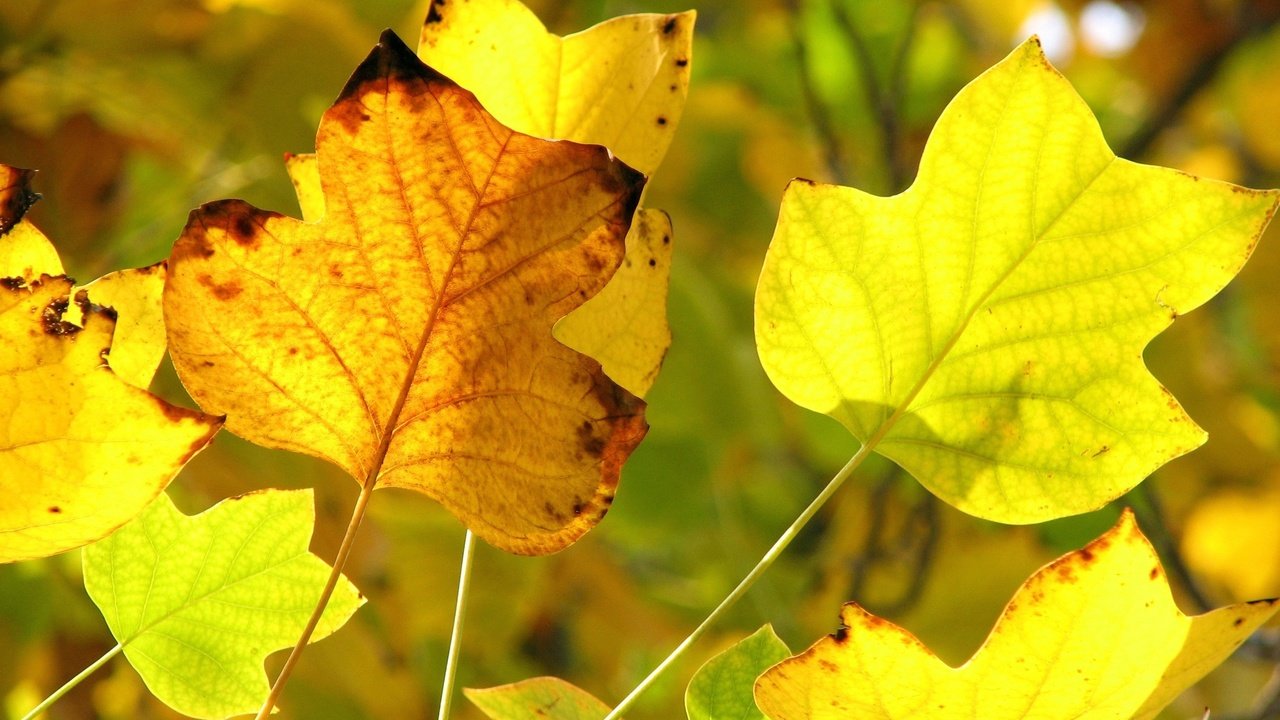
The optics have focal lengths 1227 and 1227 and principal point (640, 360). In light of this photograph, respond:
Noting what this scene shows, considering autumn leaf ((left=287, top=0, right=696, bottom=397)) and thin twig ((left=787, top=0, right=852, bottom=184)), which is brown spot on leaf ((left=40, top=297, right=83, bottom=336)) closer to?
autumn leaf ((left=287, top=0, right=696, bottom=397))

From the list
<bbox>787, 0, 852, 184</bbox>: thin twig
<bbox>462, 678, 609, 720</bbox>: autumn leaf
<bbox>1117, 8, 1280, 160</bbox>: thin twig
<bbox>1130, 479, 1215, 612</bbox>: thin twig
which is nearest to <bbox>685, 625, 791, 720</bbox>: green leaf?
<bbox>462, 678, 609, 720</bbox>: autumn leaf

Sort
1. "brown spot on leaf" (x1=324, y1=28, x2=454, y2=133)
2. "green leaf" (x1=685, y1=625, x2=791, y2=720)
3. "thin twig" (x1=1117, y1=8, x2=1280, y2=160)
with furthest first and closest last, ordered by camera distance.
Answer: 1. "thin twig" (x1=1117, y1=8, x2=1280, y2=160)
2. "green leaf" (x1=685, y1=625, x2=791, y2=720)
3. "brown spot on leaf" (x1=324, y1=28, x2=454, y2=133)

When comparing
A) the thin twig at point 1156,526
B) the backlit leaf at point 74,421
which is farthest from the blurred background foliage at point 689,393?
the backlit leaf at point 74,421

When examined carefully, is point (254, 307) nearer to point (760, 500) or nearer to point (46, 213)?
point (46, 213)

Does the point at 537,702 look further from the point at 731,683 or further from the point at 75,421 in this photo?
the point at 75,421

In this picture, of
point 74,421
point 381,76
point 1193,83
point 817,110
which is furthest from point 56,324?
point 1193,83

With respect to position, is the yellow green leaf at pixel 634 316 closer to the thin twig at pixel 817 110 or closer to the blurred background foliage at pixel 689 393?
the blurred background foliage at pixel 689 393

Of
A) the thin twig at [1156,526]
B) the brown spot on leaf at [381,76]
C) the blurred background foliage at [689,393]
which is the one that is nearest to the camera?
the brown spot on leaf at [381,76]
